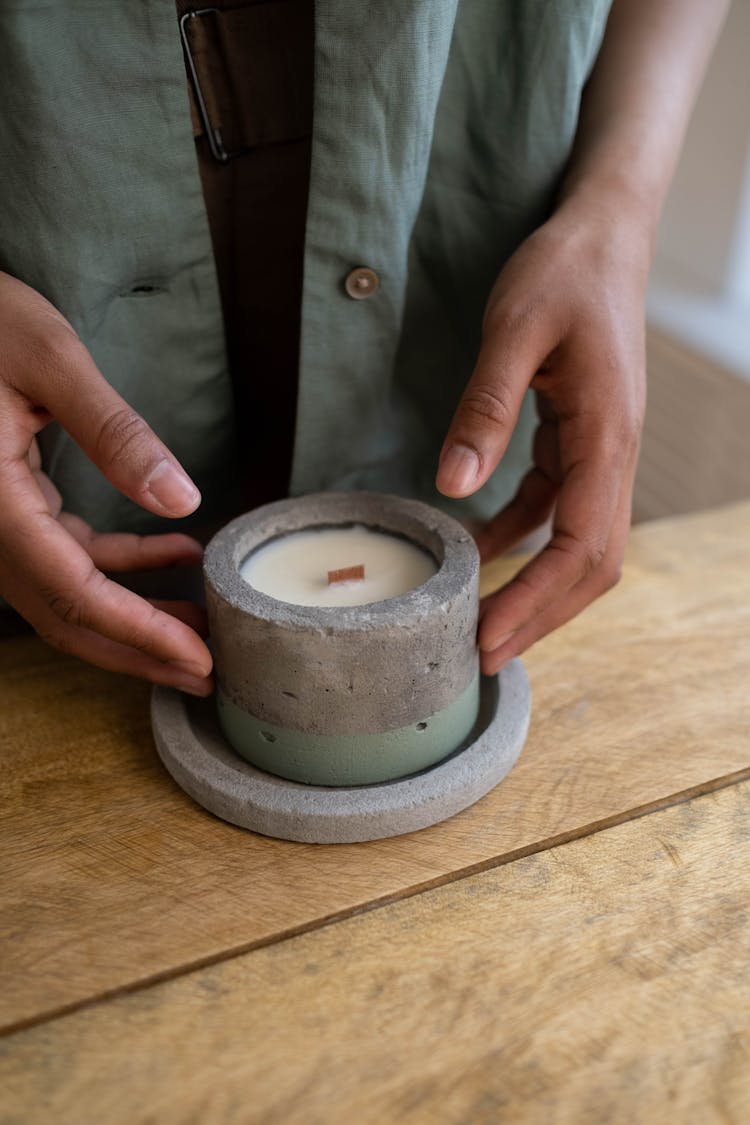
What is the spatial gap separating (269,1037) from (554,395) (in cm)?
53

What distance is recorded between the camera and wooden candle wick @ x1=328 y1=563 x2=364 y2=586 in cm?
76

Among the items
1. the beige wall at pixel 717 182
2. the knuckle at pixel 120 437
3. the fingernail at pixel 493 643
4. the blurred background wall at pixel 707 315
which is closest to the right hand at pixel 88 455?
the knuckle at pixel 120 437

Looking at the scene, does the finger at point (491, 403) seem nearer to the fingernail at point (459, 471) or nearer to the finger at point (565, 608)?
the fingernail at point (459, 471)

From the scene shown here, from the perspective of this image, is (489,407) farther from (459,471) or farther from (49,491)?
(49,491)

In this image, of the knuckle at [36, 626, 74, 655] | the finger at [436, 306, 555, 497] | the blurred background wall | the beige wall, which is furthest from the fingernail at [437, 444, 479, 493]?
the beige wall

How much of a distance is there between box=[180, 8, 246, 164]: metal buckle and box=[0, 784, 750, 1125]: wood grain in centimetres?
61

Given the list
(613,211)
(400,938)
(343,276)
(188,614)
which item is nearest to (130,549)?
(188,614)

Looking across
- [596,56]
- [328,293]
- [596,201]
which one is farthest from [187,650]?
[596,56]

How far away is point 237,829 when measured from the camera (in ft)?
2.35

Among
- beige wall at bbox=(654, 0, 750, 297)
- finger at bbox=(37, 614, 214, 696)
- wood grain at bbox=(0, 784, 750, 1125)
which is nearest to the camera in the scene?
wood grain at bbox=(0, 784, 750, 1125)

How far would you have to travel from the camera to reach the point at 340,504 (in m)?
0.83

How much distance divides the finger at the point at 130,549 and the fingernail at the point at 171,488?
160mm

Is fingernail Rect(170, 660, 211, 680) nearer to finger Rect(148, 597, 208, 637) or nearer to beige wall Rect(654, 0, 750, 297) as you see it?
finger Rect(148, 597, 208, 637)

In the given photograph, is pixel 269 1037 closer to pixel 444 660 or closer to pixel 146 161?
pixel 444 660
